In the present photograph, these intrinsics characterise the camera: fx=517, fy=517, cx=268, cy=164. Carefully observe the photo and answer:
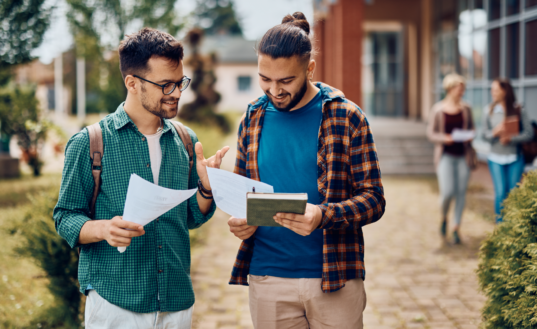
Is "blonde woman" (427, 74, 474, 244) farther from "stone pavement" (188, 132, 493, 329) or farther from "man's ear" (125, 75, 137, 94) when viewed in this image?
"man's ear" (125, 75, 137, 94)

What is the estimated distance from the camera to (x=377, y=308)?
5.09m

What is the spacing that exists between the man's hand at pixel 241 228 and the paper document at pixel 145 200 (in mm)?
290

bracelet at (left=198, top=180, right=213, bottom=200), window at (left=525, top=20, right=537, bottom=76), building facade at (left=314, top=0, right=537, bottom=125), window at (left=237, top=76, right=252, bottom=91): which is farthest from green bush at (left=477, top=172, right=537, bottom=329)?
window at (left=237, top=76, right=252, bottom=91)

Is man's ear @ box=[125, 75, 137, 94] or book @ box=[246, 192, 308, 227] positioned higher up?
man's ear @ box=[125, 75, 137, 94]

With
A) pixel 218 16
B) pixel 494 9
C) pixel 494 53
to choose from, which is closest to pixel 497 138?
pixel 494 53

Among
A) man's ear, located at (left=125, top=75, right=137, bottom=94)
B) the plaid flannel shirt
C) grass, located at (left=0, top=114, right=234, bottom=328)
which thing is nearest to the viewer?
the plaid flannel shirt

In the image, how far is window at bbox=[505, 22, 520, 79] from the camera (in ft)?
37.4

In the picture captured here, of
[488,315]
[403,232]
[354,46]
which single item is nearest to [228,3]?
[354,46]

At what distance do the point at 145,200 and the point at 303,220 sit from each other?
0.64 meters

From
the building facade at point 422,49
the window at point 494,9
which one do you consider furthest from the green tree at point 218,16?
the window at point 494,9

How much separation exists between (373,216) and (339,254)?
0.78 feet

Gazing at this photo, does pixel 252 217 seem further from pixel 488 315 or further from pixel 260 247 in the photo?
pixel 488 315

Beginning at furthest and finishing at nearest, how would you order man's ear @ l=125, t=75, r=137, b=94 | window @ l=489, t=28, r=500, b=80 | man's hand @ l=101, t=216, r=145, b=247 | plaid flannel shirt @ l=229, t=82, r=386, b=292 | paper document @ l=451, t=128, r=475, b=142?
window @ l=489, t=28, r=500, b=80, paper document @ l=451, t=128, r=475, b=142, man's ear @ l=125, t=75, r=137, b=94, plaid flannel shirt @ l=229, t=82, r=386, b=292, man's hand @ l=101, t=216, r=145, b=247

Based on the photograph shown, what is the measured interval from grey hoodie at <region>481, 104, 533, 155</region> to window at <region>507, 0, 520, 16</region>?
17.7 ft
